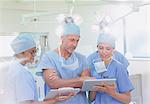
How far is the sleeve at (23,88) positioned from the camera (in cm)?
116

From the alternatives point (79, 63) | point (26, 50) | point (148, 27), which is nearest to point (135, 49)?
point (148, 27)

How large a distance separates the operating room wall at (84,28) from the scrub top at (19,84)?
1.67 ft

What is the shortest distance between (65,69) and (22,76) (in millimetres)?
253

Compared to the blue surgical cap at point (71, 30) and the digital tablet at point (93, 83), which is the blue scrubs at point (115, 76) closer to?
the digital tablet at point (93, 83)

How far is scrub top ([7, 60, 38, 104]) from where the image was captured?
1.17m

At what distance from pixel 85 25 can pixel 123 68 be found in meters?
0.55

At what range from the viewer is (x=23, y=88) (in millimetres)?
1171

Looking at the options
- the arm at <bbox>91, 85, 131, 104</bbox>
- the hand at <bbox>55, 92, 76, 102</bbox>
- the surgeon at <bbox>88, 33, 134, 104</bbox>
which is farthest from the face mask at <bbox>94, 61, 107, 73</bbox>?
the hand at <bbox>55, 92, 76, 102</bbox>

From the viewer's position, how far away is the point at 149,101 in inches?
79.6

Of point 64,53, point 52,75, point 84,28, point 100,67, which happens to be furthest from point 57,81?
point 84,28

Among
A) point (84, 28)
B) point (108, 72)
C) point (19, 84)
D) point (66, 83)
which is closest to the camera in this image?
point (19, 84)

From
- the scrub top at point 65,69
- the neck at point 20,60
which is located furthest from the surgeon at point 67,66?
the neck at point 20,60

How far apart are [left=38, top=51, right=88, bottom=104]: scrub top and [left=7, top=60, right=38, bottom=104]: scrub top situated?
138mm

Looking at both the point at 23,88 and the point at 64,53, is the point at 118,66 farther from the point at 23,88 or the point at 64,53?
the point at 23,88
